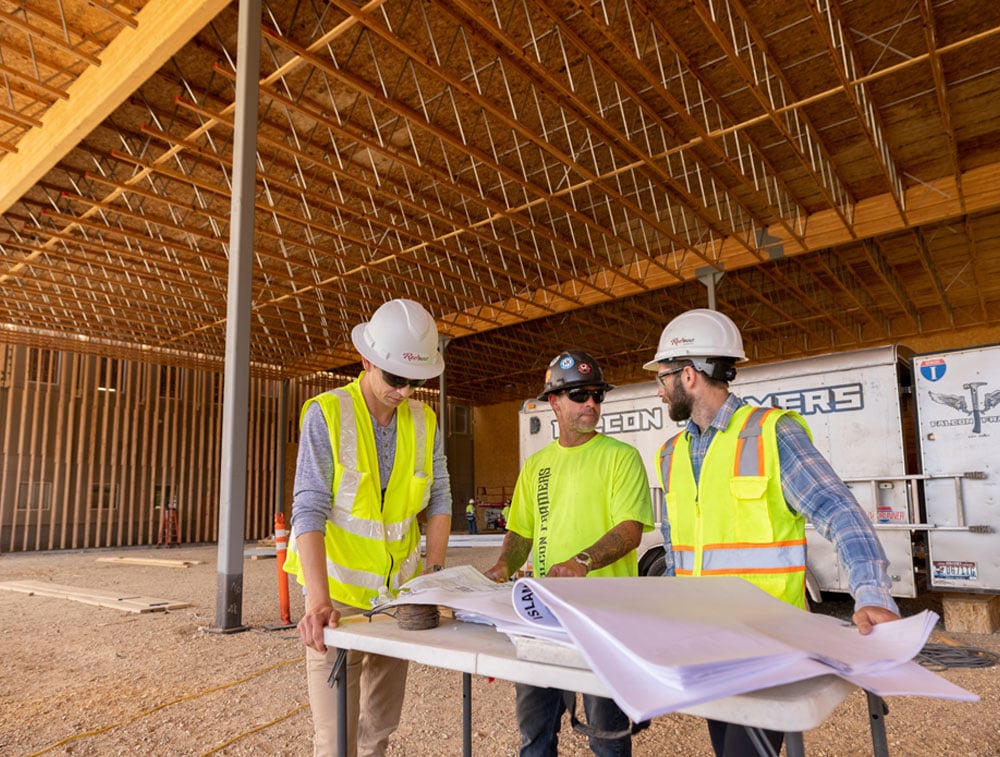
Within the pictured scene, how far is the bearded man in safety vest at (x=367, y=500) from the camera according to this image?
2.41 m

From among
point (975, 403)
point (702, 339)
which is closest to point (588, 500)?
point (702, 339)

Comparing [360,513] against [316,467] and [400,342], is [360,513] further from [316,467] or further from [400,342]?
[400,342]

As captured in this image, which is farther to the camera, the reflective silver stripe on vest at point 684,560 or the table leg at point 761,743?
the reflective silver stripe on vest at point 684,560

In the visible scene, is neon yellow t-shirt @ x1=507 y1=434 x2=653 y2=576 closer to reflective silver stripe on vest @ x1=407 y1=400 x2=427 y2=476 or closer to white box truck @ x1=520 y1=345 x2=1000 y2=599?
reflective silver stripe on vest @ x1=407 y1=400 x2=427 y2=476

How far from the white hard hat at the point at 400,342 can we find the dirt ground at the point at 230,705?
2.65 metres

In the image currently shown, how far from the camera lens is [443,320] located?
62.5 ft

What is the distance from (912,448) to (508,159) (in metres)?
7.67

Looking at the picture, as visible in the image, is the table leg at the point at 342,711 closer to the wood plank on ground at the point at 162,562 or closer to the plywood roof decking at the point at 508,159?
the plywood roof decking at the point at 508,159

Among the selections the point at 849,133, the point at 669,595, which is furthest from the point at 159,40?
the point at 849,133

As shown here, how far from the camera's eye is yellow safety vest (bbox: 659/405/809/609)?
2244 mm

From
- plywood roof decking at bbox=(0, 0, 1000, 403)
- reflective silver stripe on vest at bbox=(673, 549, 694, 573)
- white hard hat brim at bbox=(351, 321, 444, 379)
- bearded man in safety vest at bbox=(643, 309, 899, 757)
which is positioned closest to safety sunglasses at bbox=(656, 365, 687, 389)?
bearded man in safety vest at bbox=(643, 309, 899, 757)

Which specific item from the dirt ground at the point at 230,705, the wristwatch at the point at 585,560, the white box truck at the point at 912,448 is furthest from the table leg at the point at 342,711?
the white box truck at the point at 912,448

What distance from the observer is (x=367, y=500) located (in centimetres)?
254

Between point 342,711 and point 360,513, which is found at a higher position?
point 360,513
